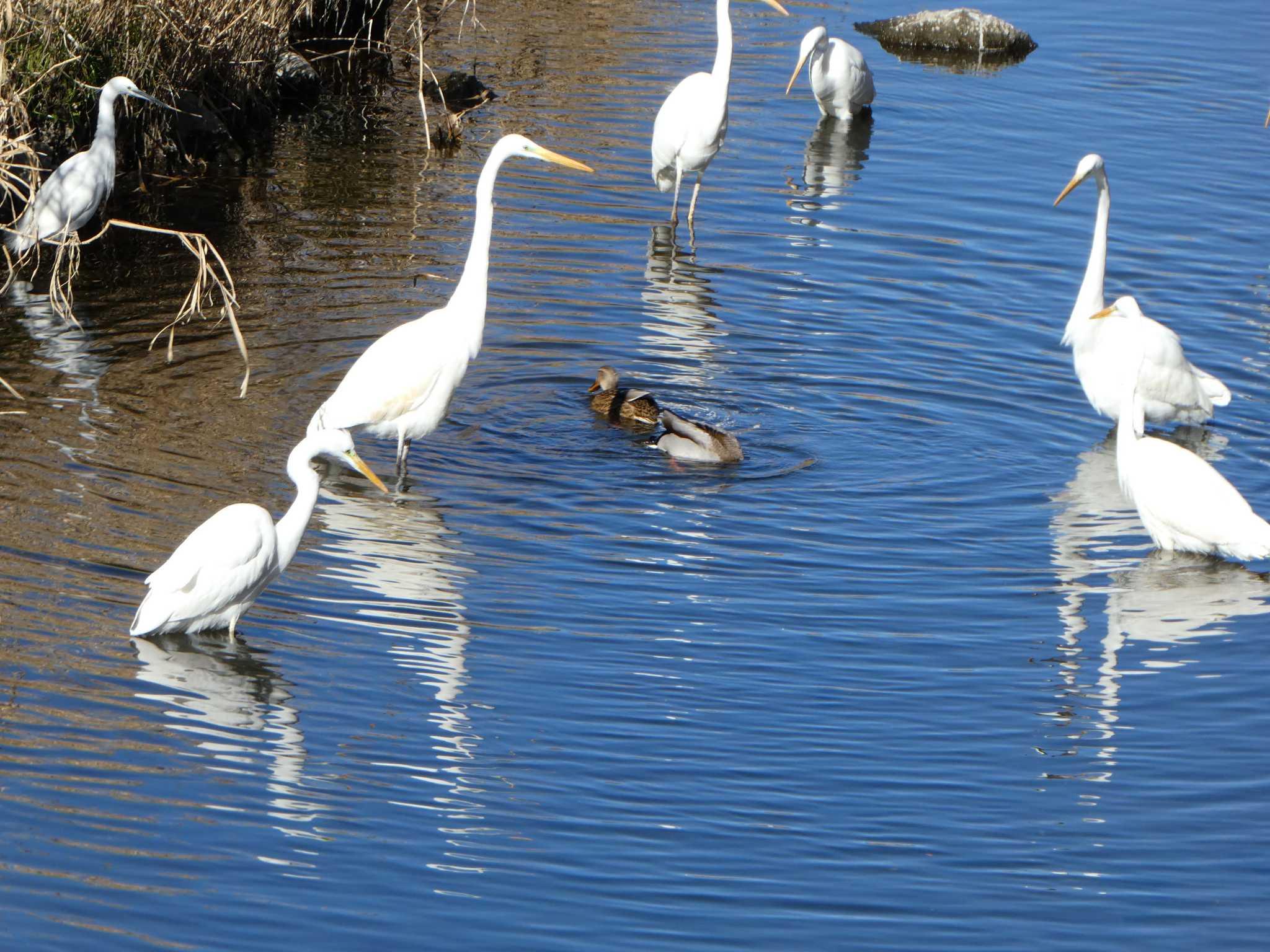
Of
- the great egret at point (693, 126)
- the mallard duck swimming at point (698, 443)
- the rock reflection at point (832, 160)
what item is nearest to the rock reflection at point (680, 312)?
the great egret at point (693, 126)

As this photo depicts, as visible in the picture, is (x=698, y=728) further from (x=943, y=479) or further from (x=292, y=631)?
(x=943, y=479)

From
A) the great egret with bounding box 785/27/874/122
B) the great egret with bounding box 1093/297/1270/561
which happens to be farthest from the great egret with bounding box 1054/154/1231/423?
the great egret with bounding box 785/27/874/122

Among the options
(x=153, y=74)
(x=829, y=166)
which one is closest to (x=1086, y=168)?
(x=829, y=166)

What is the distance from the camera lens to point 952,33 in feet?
66.4

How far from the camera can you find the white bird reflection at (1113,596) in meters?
6.90

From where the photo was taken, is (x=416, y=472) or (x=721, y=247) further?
(x=721, y=247)

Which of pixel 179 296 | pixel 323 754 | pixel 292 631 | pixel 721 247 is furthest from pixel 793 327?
pixel 323 754

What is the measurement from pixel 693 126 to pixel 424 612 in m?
7.40

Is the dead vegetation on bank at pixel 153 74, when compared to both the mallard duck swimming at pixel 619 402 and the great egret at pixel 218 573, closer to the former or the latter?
the mallard duck swimming at pixel 619 402

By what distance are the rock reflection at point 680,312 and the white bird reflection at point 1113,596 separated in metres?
2.71

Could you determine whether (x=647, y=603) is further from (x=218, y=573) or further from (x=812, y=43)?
(x=812, y=43)

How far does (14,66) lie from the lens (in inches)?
445

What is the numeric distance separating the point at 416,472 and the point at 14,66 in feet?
15.3

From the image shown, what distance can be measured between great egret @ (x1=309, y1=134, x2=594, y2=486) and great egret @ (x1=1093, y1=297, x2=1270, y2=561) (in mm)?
3427
